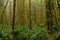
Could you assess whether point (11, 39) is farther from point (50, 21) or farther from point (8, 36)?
point (50, 21)

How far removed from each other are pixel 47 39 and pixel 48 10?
2.25 meters

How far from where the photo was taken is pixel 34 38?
786 centimetres

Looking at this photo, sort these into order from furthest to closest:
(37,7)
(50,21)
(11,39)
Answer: (37,7) < (50,21) < (11,39)

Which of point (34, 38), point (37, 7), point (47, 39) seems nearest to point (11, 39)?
point (34, 38)

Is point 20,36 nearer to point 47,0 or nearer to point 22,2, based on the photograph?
point 47,0

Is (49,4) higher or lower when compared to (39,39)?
higher

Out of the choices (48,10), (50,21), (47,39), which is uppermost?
(48,10)

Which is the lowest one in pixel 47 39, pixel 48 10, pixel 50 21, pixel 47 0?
pixel 47 39

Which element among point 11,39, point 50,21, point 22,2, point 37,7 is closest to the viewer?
point 11,39

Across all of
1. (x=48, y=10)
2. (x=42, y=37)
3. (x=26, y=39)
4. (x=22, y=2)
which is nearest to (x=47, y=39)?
(x=42, y=37)

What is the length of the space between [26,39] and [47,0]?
3011mm

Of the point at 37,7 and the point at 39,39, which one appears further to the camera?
the point at 37,7

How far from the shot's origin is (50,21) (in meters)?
9.31

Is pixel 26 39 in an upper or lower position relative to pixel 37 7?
lower
